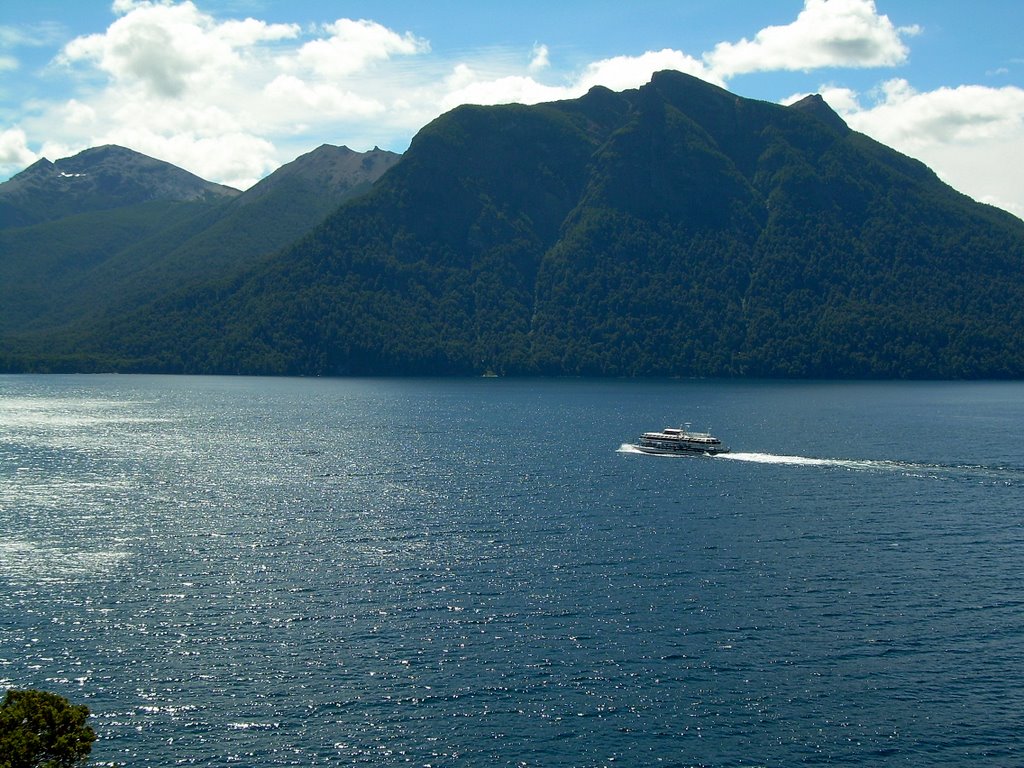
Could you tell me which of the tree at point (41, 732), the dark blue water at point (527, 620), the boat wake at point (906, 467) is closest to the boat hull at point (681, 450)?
the boat wake at point (906, 467)

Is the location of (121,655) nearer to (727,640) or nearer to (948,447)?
(727,640)

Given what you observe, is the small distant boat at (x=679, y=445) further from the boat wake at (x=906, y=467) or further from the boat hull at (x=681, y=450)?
the boat wake at (x=906, y=467)

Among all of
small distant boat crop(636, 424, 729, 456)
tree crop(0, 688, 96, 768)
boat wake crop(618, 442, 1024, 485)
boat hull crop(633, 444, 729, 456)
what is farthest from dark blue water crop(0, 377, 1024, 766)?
small distant boat crop(636, 424, 729, 456)

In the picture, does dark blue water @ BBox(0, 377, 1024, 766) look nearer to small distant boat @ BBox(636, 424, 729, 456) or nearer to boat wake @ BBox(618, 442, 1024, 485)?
boat wake @ BBox(618, 442, 1024, 485)

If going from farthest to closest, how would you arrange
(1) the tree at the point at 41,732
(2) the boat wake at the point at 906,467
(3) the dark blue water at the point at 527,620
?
1. (2) the boat wake at the point at 906,467
2. (3) the dark blue water at the point at 527,620
3. (1) the tree at the point at 41,732

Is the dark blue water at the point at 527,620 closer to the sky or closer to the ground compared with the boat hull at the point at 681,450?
closer to the ground

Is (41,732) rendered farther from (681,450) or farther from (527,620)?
(681,450)
